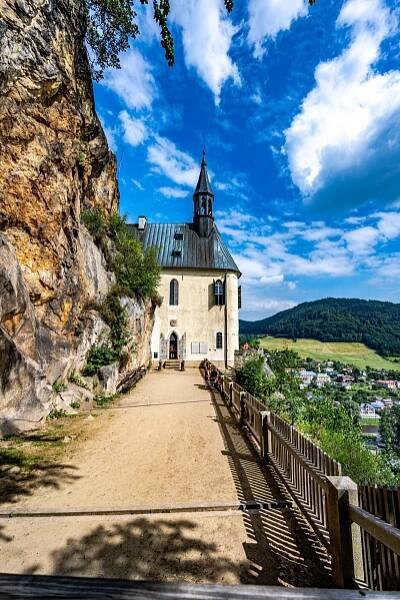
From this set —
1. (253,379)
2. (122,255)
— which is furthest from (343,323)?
(122,255)

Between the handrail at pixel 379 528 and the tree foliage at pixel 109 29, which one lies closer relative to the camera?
the handrail at pixel 379 528

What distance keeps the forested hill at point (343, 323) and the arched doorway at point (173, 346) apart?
10323 centimetres

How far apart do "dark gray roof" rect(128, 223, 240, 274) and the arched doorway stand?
7.18 m

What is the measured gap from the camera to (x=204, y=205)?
110 ft

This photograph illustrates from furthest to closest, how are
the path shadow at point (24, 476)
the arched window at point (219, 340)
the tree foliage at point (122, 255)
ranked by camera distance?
1. the arched window at point (219, 340)
2. the tree foliage at point (122, 255)
3. the path shadow at point (24, 476)

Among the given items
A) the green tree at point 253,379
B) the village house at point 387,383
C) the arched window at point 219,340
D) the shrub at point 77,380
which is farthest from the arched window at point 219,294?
the village house at point 387,383

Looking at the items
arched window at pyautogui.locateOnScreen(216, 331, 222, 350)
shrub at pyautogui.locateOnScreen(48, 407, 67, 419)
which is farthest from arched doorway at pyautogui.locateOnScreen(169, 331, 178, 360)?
shrub at pyautogui.locateOnScreen(48, 407, 67, 419)

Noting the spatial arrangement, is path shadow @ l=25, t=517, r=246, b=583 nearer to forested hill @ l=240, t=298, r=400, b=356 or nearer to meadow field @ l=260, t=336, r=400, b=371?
meadow field @ l=260, t=336, r=400, b=371

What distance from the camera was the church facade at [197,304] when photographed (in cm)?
2964

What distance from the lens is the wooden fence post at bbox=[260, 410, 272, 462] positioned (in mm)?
6715

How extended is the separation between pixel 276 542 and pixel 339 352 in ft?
387

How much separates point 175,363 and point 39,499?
23904mm

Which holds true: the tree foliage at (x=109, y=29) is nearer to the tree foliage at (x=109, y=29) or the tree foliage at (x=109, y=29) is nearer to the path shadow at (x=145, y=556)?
the tree foliage at (x=109, y=29)

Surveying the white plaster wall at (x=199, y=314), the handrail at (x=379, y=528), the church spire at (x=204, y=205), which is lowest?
the handrail at (x=379, y=528)
